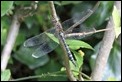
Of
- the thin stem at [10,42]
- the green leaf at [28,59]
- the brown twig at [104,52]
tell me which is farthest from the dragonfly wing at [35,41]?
the green leaf at [28,59]

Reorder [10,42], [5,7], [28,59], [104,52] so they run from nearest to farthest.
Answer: [104,52] → [5,7] → [10,42] → [28,59]

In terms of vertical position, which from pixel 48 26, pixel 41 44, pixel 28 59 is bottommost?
pixel 28 59

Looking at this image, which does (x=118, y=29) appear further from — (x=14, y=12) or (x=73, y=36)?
(x=14, y=12)

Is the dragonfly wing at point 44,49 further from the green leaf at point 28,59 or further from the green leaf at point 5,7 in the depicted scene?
the green leaf at point 28,59

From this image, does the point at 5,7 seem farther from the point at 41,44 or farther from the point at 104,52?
the point at 104,52

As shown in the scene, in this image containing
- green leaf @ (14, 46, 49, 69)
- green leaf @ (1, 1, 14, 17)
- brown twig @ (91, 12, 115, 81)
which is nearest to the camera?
brown twig @ (91, 12, 115, 81)

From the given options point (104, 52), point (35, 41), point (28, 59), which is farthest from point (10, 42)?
point (104, 52)

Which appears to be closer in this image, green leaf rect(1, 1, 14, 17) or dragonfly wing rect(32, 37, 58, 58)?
dragonfly wing rect(32, 37, 58, 58)

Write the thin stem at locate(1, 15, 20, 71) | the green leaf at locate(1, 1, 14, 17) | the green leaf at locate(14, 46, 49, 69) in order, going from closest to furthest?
the green leaf at locate(1, 1, 14, 17) < the thin stem at locate(1, 15, 20, 71) < the green leaf at locate(14, 46, 49, 69)

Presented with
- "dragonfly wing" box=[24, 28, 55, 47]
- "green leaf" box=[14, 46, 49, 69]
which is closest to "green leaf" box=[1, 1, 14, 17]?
"dragonfly wing" box=[24, 28, 55, 47]

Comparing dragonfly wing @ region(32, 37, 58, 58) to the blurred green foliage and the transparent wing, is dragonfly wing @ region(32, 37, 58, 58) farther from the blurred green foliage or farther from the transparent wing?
the blurred green foliage

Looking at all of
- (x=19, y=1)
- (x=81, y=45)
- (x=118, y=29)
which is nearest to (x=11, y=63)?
(x=19, y=1)
